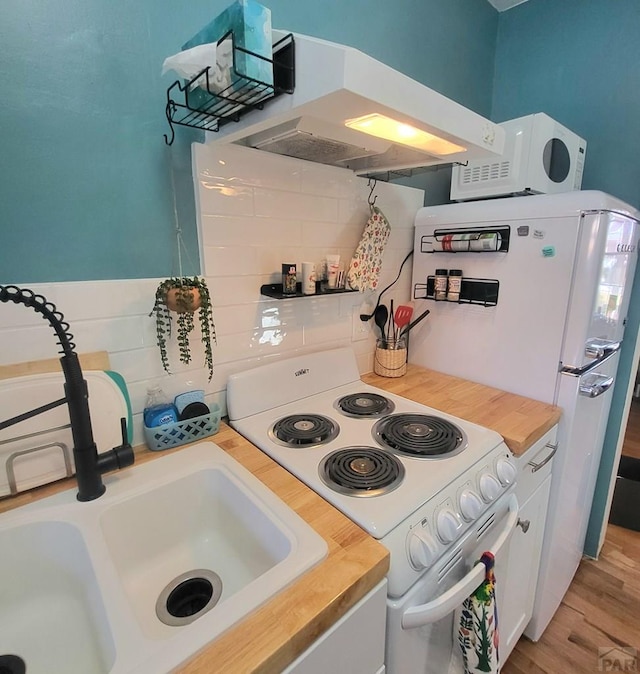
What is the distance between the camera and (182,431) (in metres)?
0.97

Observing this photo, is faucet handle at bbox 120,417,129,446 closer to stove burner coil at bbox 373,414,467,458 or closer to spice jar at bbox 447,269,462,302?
stove burner coil at bbox 373,414,467,458

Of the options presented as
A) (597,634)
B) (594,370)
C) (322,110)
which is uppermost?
(322,110)

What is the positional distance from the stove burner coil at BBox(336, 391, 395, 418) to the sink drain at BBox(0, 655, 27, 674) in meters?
0.86

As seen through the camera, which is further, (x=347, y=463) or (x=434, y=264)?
(x=434, y=264)

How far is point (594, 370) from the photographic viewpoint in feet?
4.23

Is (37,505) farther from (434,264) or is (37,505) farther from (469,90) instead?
(469,90)

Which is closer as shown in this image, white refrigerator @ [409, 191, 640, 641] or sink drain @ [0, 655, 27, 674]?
sink drain @ [0, 655, 27, 674]

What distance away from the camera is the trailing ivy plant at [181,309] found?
Result: 87cm

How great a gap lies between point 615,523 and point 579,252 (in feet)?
5.76

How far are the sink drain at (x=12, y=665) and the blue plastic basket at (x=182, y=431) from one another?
0.43 m

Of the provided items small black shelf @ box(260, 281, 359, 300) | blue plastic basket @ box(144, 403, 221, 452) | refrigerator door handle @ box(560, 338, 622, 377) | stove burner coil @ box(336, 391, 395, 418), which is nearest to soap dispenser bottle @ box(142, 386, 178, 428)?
blue plastic basket @ box(144, 403, 221, 452)

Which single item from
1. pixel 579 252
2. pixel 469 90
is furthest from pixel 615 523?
pixel 469 90

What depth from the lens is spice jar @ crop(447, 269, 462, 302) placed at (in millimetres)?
1422

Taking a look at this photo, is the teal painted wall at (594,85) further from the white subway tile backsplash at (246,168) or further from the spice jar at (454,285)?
the white subway tile backsplash at (246,168)
